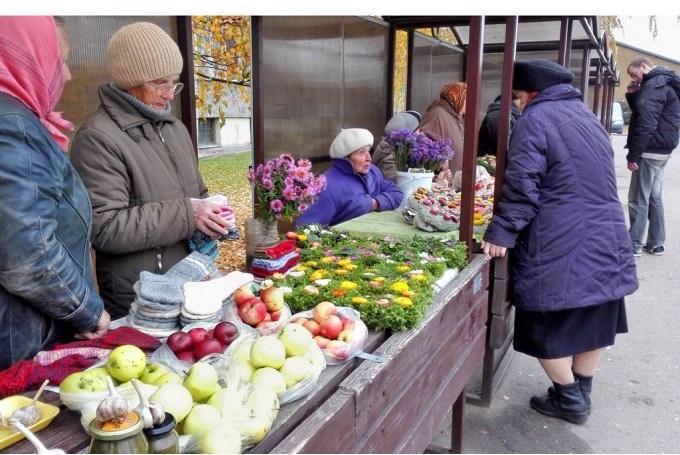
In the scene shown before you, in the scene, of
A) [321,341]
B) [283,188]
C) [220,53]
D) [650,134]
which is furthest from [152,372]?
[650,134]

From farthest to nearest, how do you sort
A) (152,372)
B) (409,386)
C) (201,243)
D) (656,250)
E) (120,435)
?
(656,250), (201,243), (409,386), (152,372), (120,435)

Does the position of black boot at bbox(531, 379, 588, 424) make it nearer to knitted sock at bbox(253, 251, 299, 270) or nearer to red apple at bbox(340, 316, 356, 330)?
knitted sock at bbox(253, 251, 299, 270)

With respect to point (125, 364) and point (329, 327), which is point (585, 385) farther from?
point (125, 364)

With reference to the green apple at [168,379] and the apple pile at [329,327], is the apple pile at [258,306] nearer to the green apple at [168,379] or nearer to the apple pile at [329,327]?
the apple pile at [329,327]

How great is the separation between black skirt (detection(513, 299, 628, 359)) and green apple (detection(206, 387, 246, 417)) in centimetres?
238

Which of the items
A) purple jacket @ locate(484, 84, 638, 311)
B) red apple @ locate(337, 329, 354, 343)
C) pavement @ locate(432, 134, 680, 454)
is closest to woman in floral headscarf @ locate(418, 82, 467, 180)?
pavement @ locate(432, 134, 680, 454)

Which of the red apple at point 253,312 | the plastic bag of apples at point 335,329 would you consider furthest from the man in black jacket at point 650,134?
the red apple at point 253,312

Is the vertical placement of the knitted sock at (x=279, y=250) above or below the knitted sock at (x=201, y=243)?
below

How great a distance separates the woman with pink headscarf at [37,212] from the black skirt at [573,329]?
2436mm

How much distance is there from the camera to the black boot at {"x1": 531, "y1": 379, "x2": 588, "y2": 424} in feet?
11.7

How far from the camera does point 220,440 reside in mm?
1263

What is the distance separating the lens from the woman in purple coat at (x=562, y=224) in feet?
10.3

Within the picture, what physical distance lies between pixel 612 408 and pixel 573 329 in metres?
0.84

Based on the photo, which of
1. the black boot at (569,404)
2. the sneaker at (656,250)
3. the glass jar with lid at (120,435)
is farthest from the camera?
the sneaker at (656,250)
